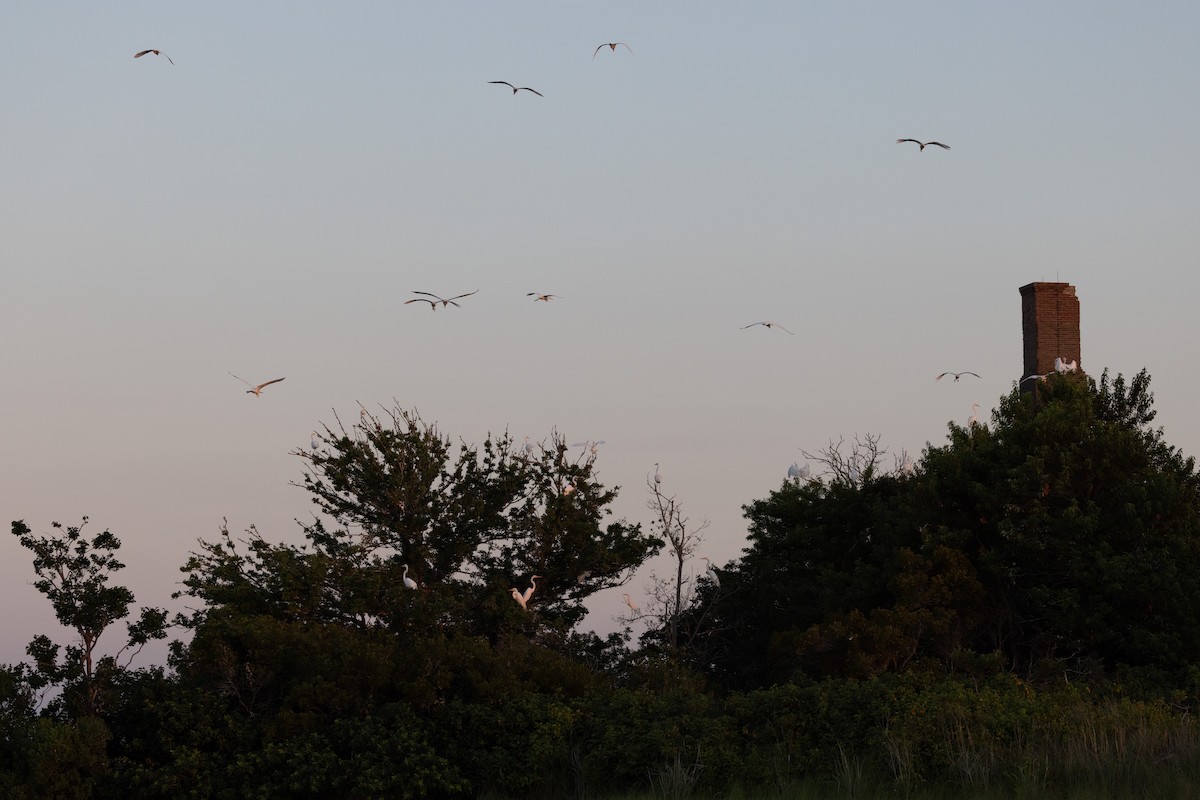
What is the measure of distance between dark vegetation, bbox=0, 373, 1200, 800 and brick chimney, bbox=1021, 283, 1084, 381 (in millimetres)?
5867

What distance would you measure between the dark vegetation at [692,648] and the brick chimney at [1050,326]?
5.87 m

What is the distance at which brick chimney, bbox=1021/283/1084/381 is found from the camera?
45.2 meters

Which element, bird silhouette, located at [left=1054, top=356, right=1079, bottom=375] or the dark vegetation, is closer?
the dark vegetation

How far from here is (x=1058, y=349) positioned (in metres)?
45.3

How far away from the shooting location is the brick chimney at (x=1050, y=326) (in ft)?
148

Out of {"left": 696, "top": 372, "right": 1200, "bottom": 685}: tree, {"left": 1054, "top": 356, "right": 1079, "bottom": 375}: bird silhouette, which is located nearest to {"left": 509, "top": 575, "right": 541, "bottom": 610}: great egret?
{"left": 696, "top": 372, "right": 1200, "bottom": 685}: tree

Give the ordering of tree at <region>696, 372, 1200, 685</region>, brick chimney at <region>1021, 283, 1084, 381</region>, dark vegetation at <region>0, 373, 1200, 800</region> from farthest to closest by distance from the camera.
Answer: brick chimney at <region>1021, 283, 1084, 381</region>
tree at <region>696, 372, 1200, 685</region>
dark vegetation at <region>0, 373, 1200, 800</region>

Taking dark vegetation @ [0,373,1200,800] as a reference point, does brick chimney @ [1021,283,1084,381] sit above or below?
above

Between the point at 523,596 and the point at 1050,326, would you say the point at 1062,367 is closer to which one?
the point at 1050,326

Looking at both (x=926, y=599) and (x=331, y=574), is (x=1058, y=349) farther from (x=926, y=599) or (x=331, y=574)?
(x=331, y=574)

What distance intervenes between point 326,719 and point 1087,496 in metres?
18.4

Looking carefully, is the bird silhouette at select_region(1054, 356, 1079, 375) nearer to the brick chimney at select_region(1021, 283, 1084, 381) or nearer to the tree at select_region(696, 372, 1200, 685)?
the tree at select_region(696, 372, 1200, 685)

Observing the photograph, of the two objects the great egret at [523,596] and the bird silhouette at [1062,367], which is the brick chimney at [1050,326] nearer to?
the bird silhouette at [1062,367]

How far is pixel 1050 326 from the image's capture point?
149 ft
